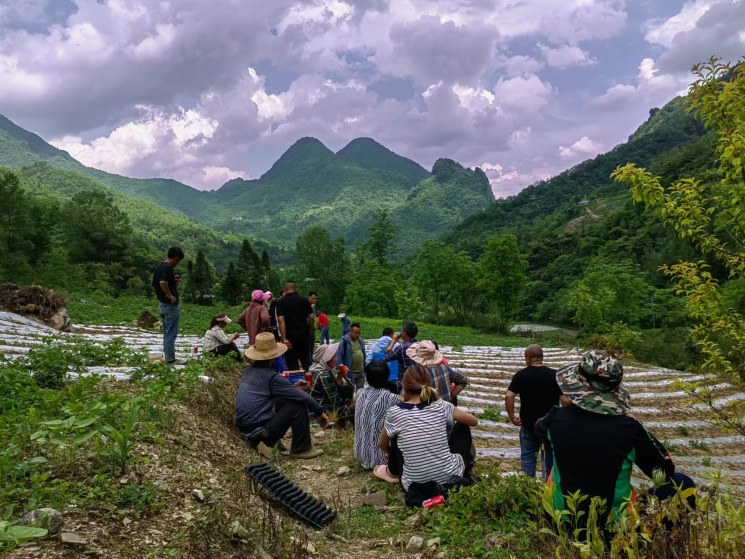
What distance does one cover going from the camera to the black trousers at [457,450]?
4855mm

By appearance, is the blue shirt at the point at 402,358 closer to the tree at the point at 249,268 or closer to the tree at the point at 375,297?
the tree at the point at 375,297

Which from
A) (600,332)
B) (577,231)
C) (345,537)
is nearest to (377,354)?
(345,537)

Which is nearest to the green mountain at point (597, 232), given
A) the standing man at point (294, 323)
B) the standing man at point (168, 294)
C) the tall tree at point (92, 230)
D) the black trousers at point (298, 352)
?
the standing man at point (294, 323)

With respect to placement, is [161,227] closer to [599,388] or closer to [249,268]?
[249,268]

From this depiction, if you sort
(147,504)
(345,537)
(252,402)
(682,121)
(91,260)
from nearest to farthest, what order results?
1. (147,504)
2. (345,537)
3. (252,402)
4. (91,260)
5. (682,121)

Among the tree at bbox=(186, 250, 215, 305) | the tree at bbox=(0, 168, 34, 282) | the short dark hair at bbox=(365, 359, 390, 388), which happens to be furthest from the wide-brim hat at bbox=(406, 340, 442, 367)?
the tree at bbox=(186, 250, 215, 305)

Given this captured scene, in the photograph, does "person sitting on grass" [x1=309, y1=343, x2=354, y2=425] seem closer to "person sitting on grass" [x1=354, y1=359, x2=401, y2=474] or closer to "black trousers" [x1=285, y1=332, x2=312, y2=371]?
"black trousers" [x1=285, y1=332, x2=312, y2=371]

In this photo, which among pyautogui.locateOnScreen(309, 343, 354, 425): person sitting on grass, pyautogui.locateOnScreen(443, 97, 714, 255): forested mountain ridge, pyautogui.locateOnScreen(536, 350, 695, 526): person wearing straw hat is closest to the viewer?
pyautogui.locateOnScreen(536, 350, 695, 526): person wearing straw hat

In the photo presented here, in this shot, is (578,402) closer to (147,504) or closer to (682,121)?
(147,504)

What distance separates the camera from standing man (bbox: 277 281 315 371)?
8.80 metres

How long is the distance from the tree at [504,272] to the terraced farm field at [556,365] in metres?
→ 27.0

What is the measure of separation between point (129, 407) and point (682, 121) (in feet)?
Result: 563

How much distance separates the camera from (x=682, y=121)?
13900 cm

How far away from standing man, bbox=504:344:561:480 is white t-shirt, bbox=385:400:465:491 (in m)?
1.25
